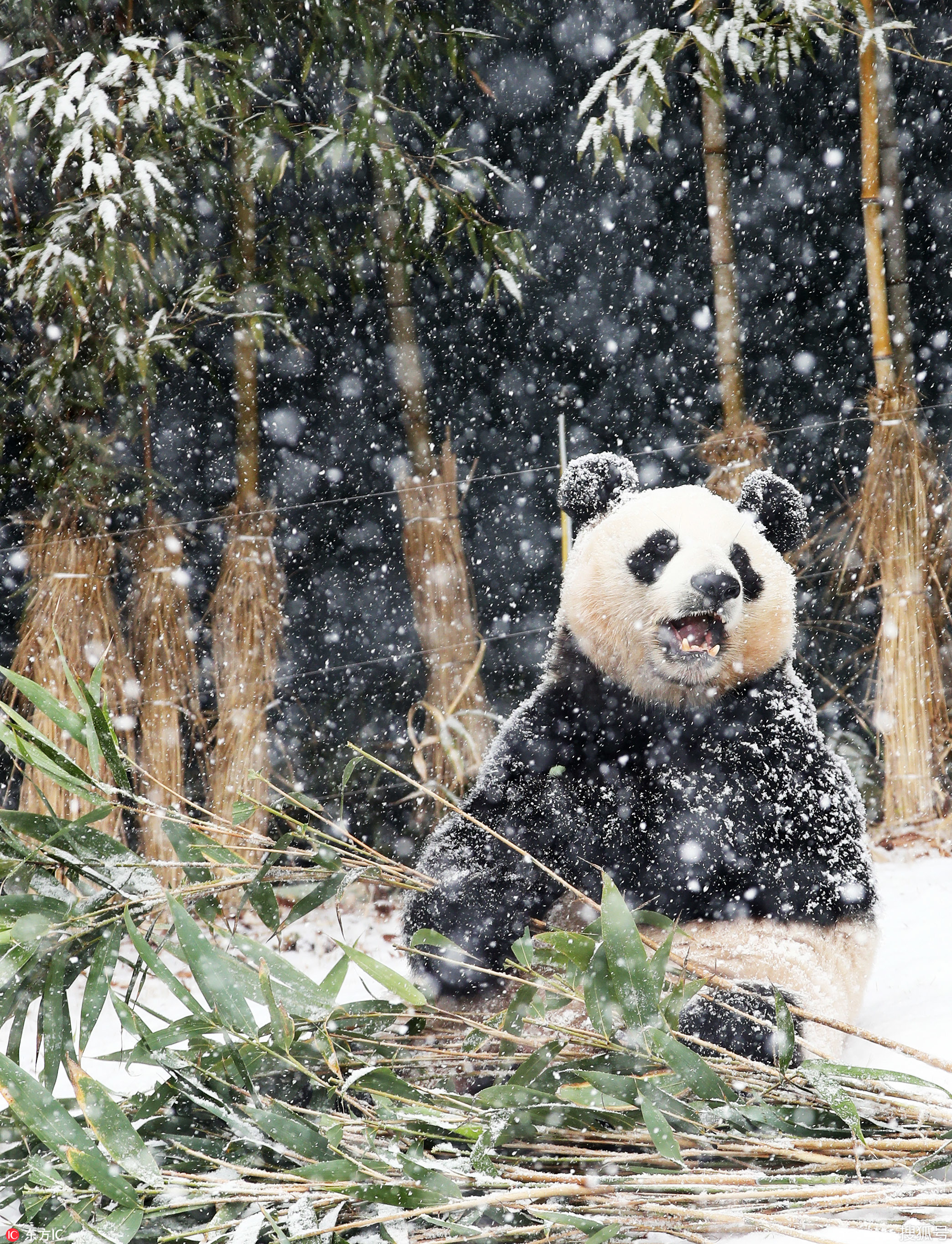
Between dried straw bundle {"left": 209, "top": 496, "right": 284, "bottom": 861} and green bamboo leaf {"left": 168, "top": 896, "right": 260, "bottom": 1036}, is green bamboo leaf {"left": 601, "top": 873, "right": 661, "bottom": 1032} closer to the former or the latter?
green bamboo leaf {"left": 168, "top": 896, "right": 260, "bottom": 1036}

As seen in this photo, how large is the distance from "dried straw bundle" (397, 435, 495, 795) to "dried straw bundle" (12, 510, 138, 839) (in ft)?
1.86

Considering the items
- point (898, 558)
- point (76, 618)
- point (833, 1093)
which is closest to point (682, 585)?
point (833, 1093)

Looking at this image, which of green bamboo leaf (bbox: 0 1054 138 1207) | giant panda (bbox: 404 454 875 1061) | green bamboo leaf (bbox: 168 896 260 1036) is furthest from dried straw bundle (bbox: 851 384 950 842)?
green bamboo leaf (bbox: 0 1054 138 1207)

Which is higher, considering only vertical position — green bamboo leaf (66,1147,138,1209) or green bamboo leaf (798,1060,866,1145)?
green bamboo leaf (66,1147,138,1209)

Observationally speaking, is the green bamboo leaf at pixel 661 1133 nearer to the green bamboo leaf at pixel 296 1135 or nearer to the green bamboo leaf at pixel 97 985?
the green bamboo leaf at pixel 296 1135

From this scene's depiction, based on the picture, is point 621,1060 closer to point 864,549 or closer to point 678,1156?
point 678,1156

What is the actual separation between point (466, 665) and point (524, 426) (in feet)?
1.67

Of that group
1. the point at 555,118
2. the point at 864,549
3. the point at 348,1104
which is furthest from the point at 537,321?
the point at 348,1104

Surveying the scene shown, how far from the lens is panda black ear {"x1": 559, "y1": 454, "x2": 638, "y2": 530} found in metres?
1.18

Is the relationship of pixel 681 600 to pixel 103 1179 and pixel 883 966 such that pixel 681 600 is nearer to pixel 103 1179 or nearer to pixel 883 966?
pixel 883 966

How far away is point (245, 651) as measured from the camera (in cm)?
177

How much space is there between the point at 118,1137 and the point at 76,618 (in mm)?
1317

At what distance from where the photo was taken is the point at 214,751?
1.75 m

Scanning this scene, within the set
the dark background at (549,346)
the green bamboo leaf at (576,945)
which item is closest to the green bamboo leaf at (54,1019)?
the green bamboo leaf at (576,945)
